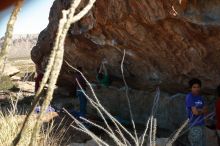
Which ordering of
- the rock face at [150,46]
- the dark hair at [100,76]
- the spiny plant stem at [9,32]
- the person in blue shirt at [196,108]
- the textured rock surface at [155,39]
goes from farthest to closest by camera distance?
1. the dark hair at [100,76]
2. the rock face at [150,46]
3. the textured rock surface at [155,39]
4. the person in blue shirt at [196,108]
5. the spiny plant stem at [9,32]

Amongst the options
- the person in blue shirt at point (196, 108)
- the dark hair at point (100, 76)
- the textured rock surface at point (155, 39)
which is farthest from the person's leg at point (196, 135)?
the dark hair at point (100, 76)

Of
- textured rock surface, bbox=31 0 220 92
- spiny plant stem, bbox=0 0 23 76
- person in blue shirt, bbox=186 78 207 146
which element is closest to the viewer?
spiny plant stem, bbox=0 0 23 76

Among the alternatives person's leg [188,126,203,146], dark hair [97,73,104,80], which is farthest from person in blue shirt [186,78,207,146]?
dark hair [97,73,104,80]

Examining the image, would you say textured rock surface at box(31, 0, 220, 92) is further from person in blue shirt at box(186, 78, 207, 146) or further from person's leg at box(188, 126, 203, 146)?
person's leg at box(188, 126, 203, 146)

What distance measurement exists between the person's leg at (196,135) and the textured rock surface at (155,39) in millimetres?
2004

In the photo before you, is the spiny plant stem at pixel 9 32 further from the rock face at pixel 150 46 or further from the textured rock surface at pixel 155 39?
the textured rock surface at pixel 155 39

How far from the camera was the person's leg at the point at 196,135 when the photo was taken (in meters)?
6.37

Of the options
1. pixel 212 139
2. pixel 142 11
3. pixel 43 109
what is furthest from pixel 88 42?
pixel 43 109

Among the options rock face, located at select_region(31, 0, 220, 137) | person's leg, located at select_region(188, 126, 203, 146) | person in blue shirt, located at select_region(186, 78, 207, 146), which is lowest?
person's leg, located at select_region(188, 126, 203, 146)

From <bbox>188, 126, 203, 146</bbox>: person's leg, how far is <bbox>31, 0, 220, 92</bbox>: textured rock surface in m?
2.00

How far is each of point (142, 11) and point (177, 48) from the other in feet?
3.46

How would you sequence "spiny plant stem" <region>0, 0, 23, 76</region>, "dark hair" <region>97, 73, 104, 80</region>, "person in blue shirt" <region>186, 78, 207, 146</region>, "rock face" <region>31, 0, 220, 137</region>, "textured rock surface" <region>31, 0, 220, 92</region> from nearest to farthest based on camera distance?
1. "spiny plant stem" <region>0, 0, 23, 76</region>
2. "person in blue shirt" <region>186, 78, 207, 146</region>
3. "textured rock surface" <region>31, 0, 220, 92</region>
4. "rock face" <region>31, 0, 220, 137</region>
5. "dark hair" <region>97, 73, 104, 80</region>

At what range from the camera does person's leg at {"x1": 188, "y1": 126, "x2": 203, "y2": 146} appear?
6.37 metres

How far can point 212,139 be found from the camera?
748 centimetres
